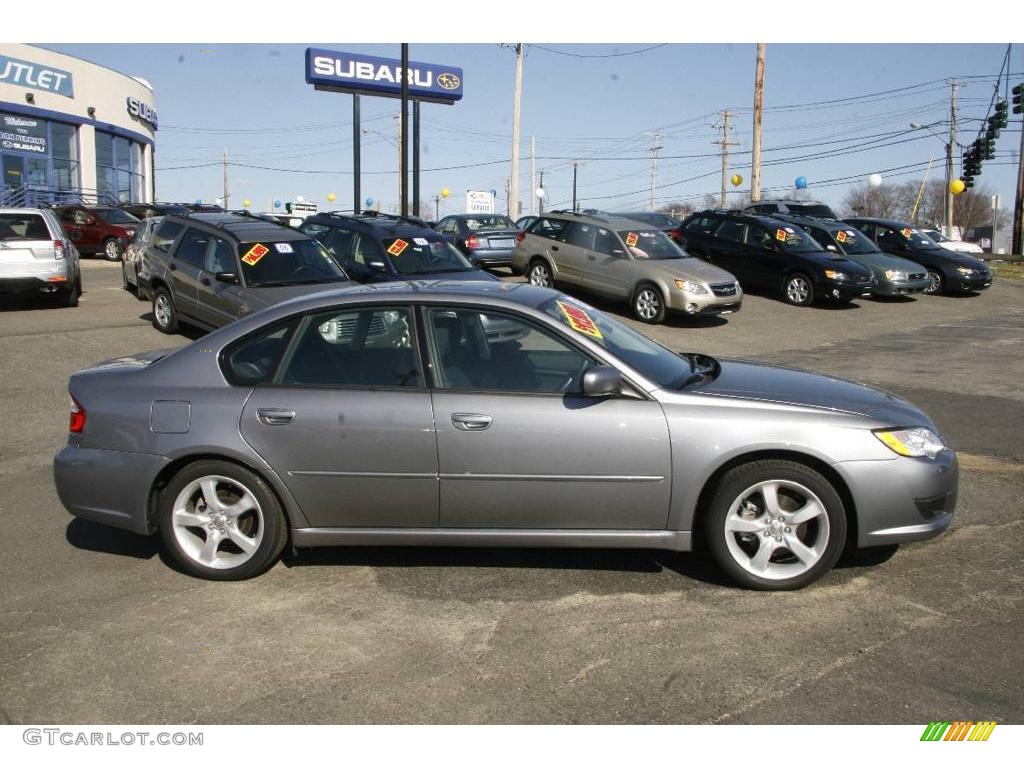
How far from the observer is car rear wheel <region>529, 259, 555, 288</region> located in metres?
18.0

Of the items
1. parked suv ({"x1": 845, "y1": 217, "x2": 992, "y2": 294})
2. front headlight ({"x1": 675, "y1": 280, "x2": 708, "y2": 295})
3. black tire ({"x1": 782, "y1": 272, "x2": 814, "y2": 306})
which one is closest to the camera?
front headlight ({"x1": 675, "y1": 280, "x2": 708, "y2": 295})

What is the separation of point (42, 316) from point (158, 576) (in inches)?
434

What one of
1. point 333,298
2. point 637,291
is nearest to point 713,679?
point 333,298

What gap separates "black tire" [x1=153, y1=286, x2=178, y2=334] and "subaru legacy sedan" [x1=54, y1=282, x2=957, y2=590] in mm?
8202

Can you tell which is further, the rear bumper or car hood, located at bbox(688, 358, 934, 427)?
the rear bumper

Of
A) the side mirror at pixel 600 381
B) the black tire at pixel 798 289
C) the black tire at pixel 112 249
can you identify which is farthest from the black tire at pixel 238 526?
the black tire at pixel 112 249

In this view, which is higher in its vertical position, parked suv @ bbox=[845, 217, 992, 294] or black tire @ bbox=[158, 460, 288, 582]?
parked suv @ bbox=[845, 217, 992, 294]

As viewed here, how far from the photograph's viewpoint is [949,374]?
11812mm

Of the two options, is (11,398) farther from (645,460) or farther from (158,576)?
(645,460)

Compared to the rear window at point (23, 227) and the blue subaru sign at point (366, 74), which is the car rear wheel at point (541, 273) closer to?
the rear window at point (23, 227)

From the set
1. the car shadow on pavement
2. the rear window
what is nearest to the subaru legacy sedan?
the car shadow on pavement

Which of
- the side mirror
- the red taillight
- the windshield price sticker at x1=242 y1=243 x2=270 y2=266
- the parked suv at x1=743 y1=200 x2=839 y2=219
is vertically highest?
the parked suv at x1=743 y1=200 x2=839 y2=219

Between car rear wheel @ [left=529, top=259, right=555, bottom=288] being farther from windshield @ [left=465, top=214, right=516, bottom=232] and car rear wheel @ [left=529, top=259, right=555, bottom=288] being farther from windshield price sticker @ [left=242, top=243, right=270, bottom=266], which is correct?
windshield price sticker @ [left=242, top=243, right=270, bottom=266]
